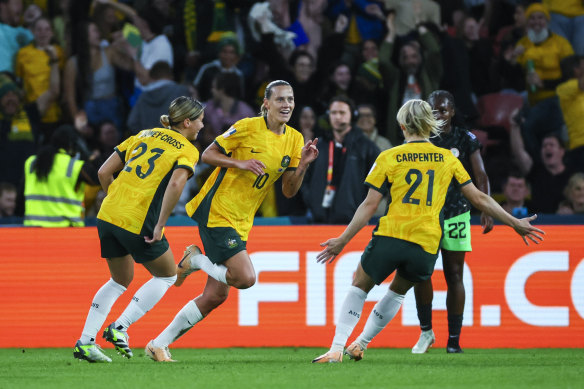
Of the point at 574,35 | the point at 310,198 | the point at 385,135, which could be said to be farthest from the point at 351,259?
the point at 574,35

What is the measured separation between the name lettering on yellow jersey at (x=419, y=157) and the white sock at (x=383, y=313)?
42.6 inches

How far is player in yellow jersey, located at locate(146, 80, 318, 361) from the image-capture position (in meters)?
7.68

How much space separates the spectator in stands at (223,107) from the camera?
41.1 feet

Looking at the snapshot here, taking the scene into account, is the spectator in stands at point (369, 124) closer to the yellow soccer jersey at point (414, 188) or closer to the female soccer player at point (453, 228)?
the female soccer player at point (453, 228)

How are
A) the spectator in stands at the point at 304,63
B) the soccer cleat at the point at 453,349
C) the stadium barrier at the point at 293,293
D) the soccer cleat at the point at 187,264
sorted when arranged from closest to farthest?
the soccer cleat at the point at 187,264
the soccer cleat at the point at 453,349
the stadium barrier at the point at 293,293
the spectator in stands at the point at 304,63

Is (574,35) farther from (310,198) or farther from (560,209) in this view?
(310,198)

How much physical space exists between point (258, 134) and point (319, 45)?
19.7ft

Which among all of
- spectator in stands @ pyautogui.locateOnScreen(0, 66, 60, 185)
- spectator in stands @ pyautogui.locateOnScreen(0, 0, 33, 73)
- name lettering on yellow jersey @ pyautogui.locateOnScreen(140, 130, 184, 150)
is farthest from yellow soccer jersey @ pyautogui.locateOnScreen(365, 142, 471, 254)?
spectator in stands @ pyautogui.locateOnScreen(0, 0, 33, 73)

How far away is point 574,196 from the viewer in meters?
11.3

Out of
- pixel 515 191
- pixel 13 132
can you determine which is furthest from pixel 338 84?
pixel 13 132

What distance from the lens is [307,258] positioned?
9.93 metres

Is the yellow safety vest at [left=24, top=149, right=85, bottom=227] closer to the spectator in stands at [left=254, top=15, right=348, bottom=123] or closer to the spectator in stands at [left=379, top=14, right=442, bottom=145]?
the spectator in stands at [left=254, top=15, right=348, bottom=123]

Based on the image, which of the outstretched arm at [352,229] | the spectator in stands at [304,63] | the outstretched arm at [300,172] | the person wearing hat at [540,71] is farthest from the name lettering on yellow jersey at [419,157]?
the person wearing hat at [540,71]

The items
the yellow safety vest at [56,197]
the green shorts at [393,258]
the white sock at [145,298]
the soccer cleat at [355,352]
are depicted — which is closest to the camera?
the green shorts at [393,258]
